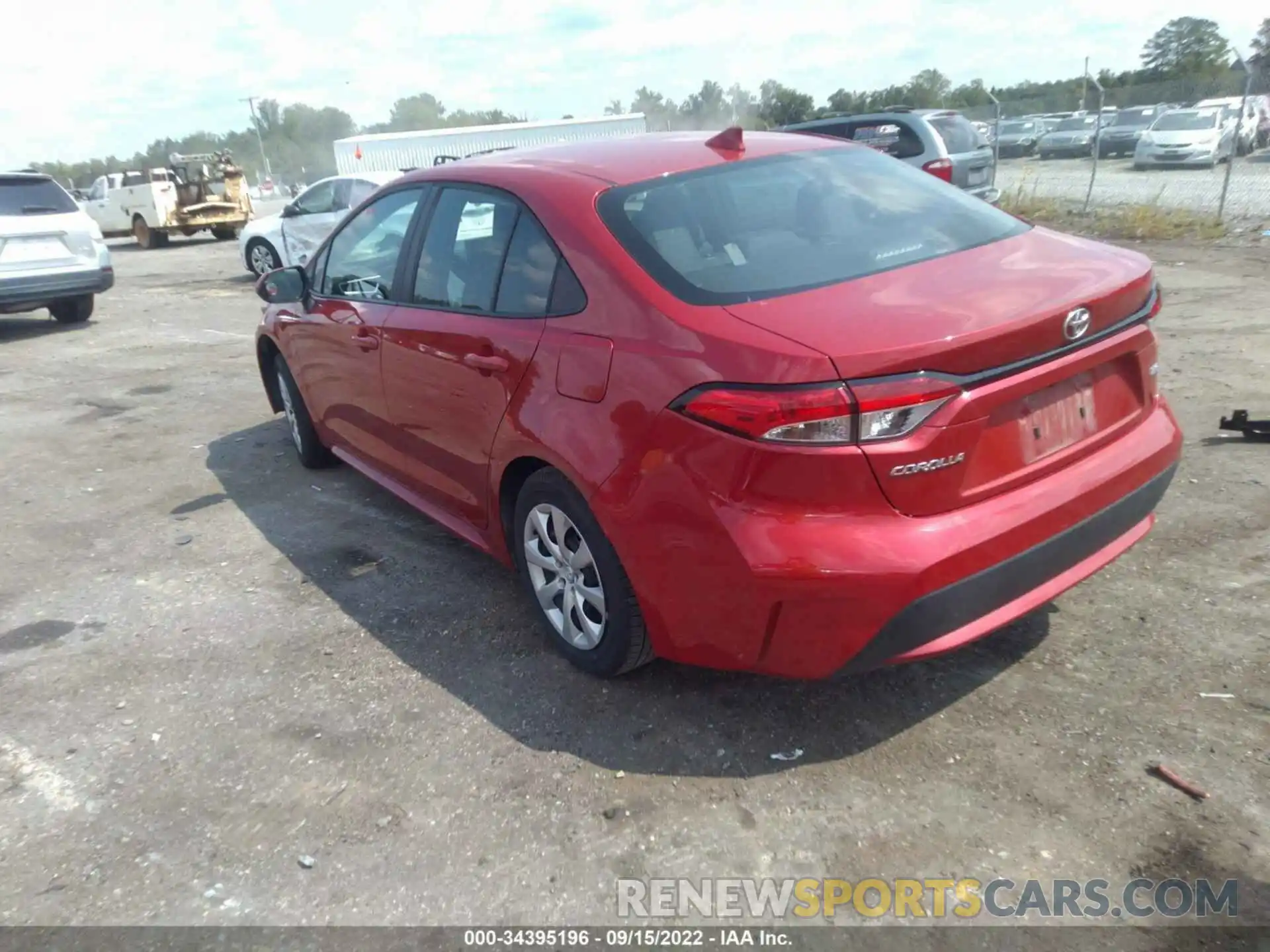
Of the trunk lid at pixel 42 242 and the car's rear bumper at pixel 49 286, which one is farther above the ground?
the trunk lid at pixel 42 242

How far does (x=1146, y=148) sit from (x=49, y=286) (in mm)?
24599

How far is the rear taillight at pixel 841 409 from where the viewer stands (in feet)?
8.27

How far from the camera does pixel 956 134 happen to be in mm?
13727

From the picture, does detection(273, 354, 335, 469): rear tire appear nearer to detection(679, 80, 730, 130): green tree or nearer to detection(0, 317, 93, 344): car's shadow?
detection(0, 317, 93, 344): car's shadow

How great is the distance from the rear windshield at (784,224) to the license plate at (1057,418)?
23.5 inches

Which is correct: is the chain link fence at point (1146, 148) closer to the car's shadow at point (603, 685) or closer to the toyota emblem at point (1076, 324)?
the toyota emblem at point (1076, 324)

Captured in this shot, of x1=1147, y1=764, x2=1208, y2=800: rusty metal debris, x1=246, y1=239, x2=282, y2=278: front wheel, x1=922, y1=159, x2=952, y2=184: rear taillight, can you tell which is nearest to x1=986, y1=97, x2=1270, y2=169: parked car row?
x1=922, y1=159, x2=952, y2=184: rear taillight

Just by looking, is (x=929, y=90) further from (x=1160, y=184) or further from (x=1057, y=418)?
(x=1057, y=418)

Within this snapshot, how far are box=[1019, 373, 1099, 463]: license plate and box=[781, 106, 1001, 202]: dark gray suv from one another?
8356 millimetres

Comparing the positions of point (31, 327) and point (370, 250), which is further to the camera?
point (31, 327)

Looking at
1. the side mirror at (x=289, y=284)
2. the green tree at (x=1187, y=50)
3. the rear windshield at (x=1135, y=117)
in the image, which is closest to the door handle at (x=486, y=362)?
the side mirror at (x=289, y=284)

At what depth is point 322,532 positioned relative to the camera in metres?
5.01

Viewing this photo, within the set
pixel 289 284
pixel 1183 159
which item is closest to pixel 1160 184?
pixel 1183 159

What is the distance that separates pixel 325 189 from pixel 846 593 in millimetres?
12848
